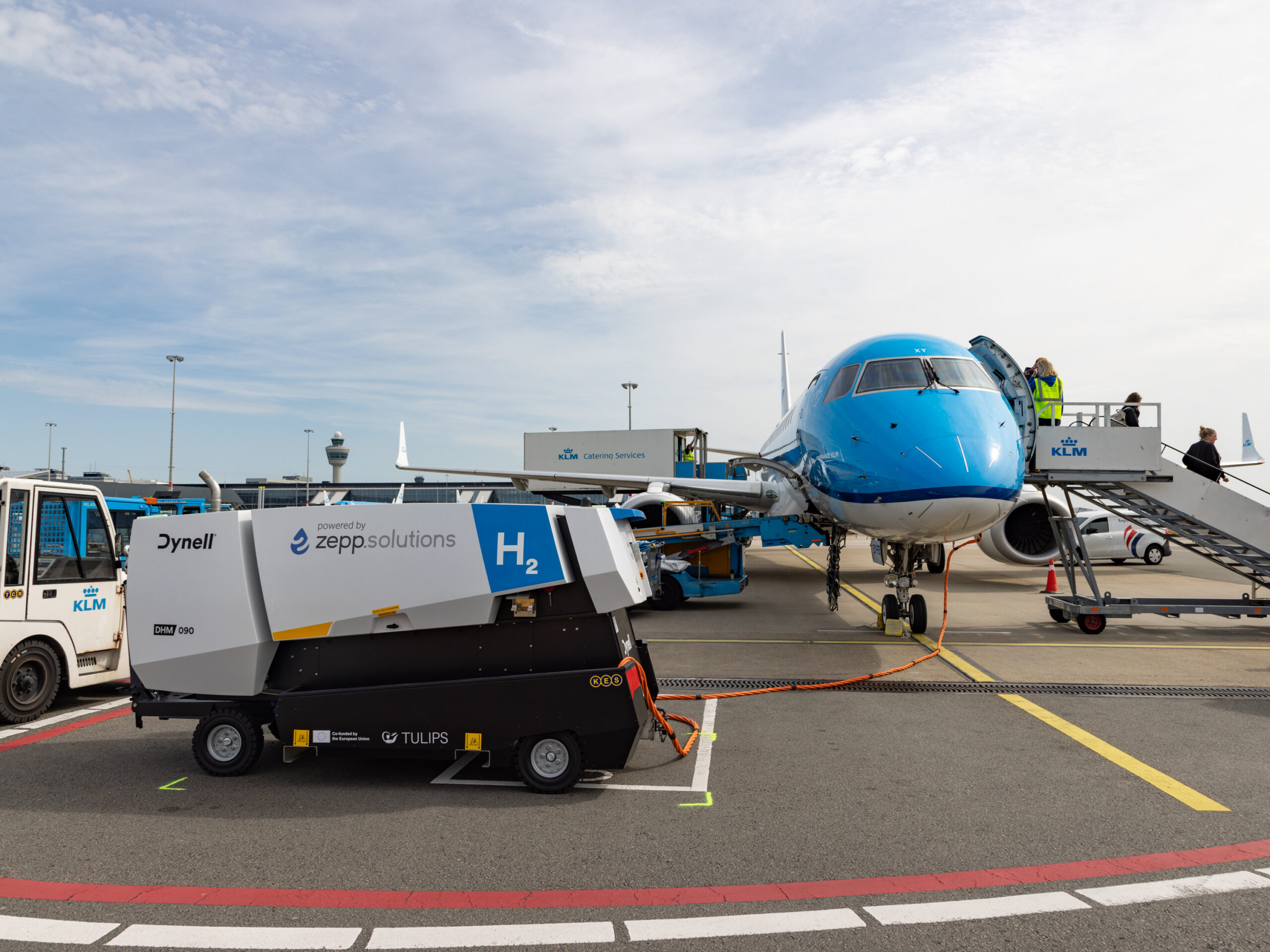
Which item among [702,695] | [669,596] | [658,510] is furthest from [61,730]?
[658,510]

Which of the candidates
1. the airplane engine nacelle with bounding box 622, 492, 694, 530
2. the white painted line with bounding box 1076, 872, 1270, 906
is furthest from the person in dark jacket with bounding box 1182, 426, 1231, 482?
the white painted line with bounding box 1076, 872, 1270, 906

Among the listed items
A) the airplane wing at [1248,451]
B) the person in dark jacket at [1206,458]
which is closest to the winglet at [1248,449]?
the airplane wing at [1248,451]

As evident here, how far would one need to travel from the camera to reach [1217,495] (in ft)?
42.3

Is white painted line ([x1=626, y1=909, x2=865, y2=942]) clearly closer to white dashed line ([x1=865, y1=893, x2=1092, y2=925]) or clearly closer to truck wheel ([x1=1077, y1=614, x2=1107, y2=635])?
white dashed line ([x1=865, y1=893, x2=1092, y2=925])

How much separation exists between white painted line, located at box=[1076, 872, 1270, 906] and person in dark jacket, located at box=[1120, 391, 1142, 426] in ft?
35.3

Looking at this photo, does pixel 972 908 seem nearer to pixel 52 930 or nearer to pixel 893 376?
pixel 52 930

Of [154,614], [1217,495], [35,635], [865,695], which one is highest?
[1217,495]

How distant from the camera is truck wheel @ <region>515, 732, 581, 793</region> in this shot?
212 inches

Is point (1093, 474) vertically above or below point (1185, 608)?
above

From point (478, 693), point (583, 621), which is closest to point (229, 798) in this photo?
point (478, 693)

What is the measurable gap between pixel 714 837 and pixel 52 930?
3.21 meters

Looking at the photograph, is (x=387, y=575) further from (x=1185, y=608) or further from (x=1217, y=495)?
(x=1217, y=495)

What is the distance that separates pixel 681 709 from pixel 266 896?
4470 millimetres

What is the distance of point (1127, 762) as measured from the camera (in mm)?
6051
